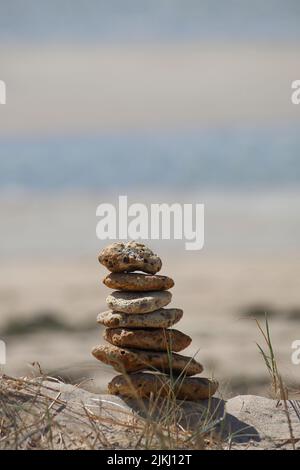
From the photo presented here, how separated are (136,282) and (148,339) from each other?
295mm

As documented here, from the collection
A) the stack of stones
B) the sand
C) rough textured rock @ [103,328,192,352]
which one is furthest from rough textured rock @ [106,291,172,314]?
the sand

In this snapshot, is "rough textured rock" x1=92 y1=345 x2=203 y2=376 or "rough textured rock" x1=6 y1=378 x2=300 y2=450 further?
"rough textured rock" x1=92 y1=345 x2=203 y2=376

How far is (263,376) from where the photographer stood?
12289 millimetres

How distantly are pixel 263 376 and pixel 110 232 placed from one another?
6.24 meters

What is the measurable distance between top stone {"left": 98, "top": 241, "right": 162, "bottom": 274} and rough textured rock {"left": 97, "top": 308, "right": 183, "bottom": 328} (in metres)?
0.23

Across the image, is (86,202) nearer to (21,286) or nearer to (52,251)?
(52,251)

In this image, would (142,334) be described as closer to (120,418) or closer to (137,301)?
(137,301)

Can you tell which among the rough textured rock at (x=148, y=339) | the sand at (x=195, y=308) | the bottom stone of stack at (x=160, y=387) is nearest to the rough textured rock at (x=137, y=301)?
the rough textured rock at (x=148, y=339)

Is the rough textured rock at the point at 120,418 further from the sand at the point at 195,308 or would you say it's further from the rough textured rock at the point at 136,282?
the sand at the point at 195,308

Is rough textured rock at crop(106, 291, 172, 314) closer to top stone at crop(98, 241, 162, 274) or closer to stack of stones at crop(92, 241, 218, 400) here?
stack of stones at crop(92, 241, 218, 400)

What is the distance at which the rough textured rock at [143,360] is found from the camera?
571 centimetres

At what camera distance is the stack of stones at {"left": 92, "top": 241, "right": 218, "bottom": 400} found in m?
5.72

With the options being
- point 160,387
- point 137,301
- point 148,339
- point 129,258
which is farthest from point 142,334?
point 129,258
